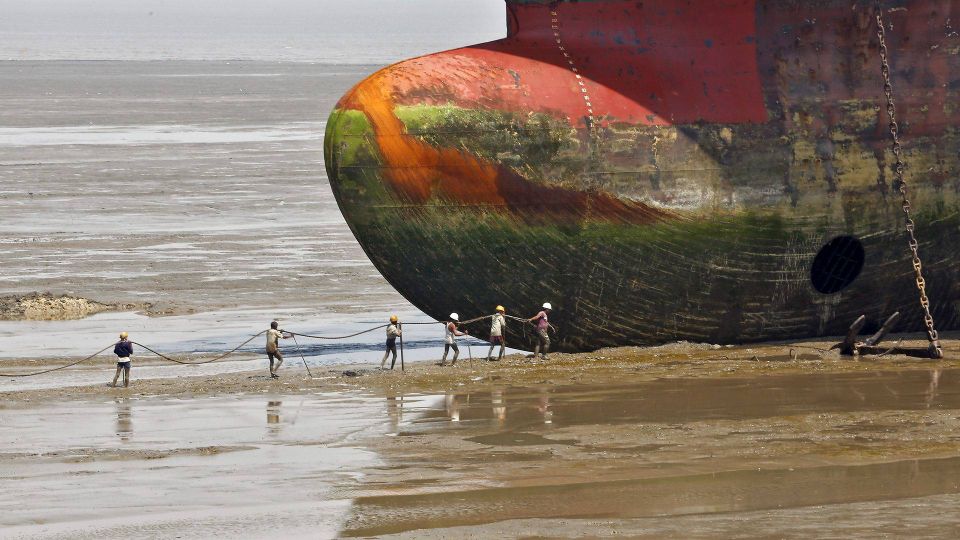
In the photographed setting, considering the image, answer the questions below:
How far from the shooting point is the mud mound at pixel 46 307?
99.6 ft

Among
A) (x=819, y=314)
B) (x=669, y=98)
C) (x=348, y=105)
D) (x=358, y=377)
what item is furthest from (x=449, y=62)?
(x=819, y=314)

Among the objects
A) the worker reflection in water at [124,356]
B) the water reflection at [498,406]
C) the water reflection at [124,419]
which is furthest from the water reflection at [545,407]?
the worker reflection in water at [124,356]

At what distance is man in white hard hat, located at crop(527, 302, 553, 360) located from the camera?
23391 millimetres

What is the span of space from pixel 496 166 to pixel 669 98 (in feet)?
9.30

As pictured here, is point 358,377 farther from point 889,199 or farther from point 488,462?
point 889,199

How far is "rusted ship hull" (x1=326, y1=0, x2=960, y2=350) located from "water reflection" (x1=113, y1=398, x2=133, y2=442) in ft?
13.6

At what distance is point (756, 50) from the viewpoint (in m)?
23.9

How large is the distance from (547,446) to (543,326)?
4653mm

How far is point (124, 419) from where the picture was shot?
68.9 ft

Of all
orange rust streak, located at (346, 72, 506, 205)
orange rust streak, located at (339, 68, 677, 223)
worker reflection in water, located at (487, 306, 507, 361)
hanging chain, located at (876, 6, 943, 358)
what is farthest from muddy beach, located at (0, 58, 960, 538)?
orange rust streak, located at (346, 72, 506, 205)

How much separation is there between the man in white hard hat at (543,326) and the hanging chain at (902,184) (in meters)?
5.32

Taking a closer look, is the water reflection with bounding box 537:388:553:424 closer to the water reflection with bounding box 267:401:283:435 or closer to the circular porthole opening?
the water reflection with bounding box 267:401:283:435

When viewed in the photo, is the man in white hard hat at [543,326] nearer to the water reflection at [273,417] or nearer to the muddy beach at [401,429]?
the muddy beach at [401,429]

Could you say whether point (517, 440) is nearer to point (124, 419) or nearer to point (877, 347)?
point (124, 419)
